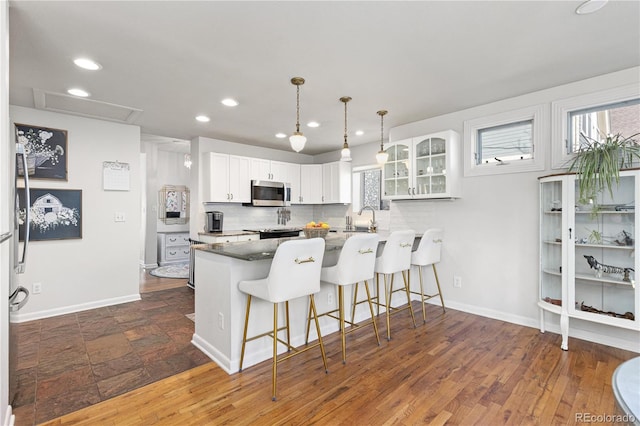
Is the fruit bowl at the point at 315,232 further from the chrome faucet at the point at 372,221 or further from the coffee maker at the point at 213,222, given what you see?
the coffee maker at the point at 213,222

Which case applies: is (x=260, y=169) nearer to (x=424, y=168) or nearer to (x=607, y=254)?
(x=424, y=168)

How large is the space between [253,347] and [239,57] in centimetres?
229

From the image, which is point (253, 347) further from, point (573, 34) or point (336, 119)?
point (573, 34)

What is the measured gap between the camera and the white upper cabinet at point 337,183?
577cm

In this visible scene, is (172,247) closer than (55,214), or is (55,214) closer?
(55,214)

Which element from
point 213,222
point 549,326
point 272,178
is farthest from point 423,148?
point 213,222

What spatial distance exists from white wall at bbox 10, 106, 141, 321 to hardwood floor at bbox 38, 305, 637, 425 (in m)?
2.46

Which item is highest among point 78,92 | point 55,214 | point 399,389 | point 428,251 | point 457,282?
point 78,92

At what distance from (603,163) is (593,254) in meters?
0.85

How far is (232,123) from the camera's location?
169 inches

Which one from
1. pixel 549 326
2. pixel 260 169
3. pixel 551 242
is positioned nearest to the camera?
pixel 551 242

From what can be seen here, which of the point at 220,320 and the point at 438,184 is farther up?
the point at 438,184

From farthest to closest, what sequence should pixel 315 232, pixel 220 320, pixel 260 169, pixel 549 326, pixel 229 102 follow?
pixel 260 169
pixel 229 102
pixel 315 232
pixel 549 326
pixel 220 320

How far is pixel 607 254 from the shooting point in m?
2.82
